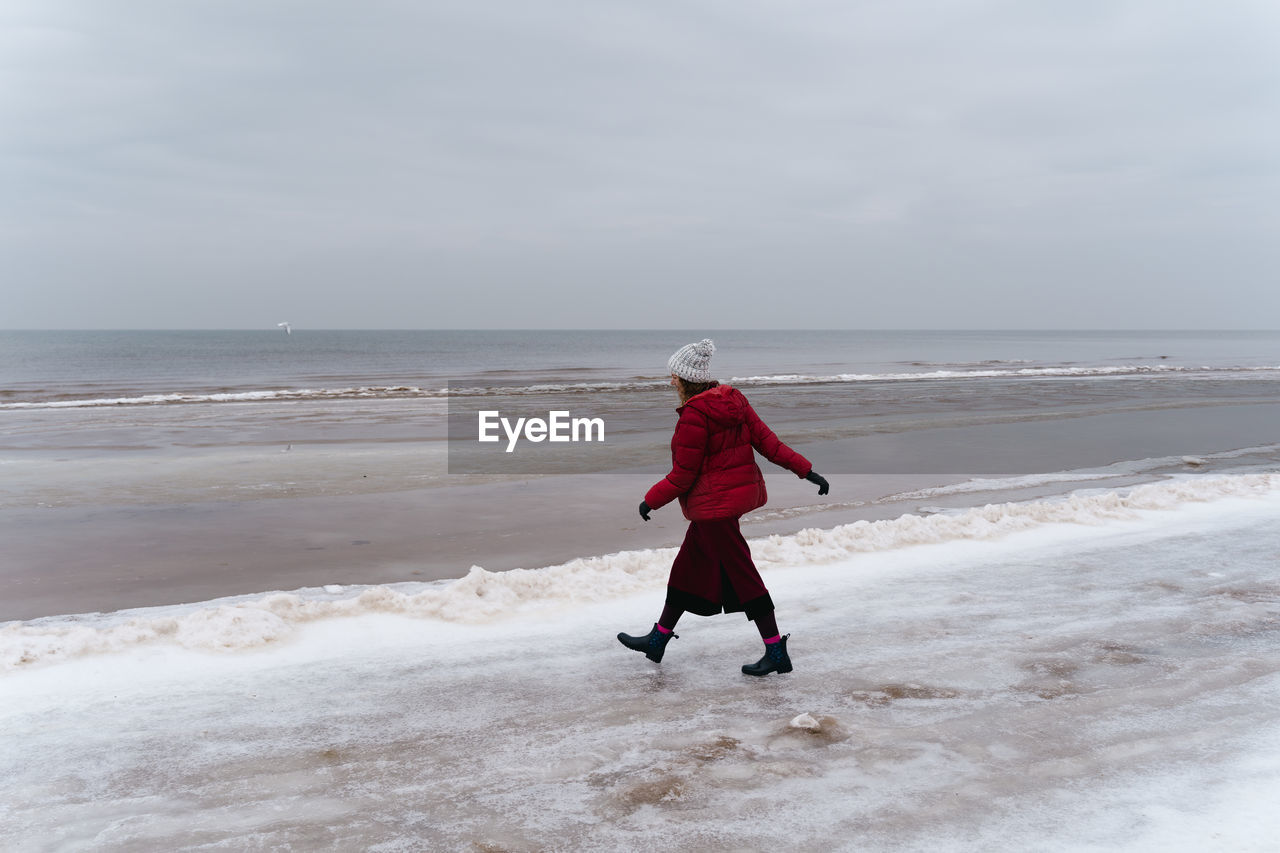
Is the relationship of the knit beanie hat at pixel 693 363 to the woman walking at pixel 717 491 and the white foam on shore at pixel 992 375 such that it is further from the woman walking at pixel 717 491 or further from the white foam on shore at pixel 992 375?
the white foam on shore at pixel 992 375

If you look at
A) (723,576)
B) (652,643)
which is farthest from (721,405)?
(652,643)

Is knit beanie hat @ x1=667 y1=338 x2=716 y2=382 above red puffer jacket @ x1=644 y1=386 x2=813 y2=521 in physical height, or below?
above

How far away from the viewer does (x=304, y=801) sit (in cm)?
327

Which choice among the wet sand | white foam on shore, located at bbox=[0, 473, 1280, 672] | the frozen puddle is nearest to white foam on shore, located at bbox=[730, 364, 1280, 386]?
the wet sand

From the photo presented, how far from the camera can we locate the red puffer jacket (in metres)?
4.42

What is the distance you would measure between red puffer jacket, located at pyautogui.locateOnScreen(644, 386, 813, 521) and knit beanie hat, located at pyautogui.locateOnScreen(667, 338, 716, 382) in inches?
3.8

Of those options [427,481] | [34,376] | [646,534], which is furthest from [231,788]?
[34,376]

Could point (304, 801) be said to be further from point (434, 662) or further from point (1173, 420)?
point (1173, 420)

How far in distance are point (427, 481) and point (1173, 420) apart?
53.2 ft

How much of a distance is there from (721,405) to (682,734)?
1526mm

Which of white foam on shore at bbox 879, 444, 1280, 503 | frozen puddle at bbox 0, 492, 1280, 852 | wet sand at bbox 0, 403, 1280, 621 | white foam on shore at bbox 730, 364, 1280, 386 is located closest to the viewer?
frozen puddle at bbox 0, 492, 1280, 852

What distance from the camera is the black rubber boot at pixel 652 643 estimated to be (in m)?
4.65
